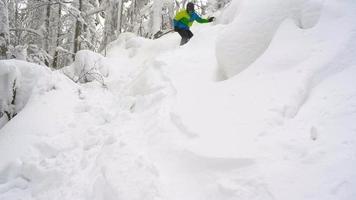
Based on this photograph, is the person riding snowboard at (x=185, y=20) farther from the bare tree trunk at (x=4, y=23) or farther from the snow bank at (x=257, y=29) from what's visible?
the bare tree trunk at (x=4, y=23)

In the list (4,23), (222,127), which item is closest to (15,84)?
(4,23)

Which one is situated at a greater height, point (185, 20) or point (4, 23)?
point (185, 20)

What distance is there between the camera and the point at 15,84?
641 cm

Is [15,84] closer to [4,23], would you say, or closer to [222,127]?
[4,23]

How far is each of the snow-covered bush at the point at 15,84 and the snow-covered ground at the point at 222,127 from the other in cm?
17

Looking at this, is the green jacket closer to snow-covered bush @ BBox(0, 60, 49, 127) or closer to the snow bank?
the snow bank

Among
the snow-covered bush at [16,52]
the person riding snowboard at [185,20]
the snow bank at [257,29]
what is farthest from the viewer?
the person riding snowboard at [185,20]

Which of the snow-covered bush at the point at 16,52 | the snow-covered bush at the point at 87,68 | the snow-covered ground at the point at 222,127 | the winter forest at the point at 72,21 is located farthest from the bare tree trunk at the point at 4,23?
the snow-covered bush at the point at 87,68

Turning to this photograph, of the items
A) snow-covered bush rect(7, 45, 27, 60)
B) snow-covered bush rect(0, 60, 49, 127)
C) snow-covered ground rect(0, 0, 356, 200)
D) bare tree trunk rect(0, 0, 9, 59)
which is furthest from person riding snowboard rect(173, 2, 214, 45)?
bare tree trunk rect(0, 0, 9, 59)

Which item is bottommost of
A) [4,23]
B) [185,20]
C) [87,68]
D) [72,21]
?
[87,68]

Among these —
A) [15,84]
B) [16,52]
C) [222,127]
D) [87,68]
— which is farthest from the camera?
[87,68]

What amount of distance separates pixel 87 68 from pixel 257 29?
16.6 feet

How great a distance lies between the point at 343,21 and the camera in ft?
19.5

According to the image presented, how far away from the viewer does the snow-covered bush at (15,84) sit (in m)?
6.25
